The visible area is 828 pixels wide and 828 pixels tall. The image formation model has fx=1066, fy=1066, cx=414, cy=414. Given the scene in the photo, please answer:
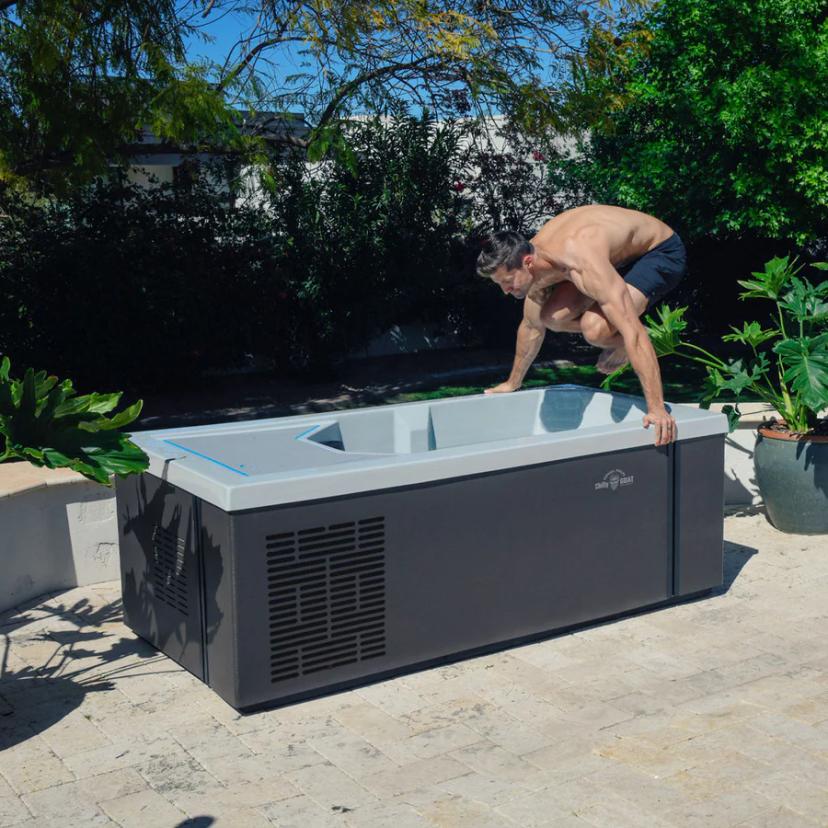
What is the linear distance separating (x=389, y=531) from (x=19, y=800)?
146 cm

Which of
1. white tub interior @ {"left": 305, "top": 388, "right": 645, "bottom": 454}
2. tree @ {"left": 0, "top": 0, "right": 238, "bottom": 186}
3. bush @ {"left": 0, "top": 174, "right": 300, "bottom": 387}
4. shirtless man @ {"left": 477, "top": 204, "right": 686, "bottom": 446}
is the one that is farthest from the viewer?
bush @ {"left": 0, "top": 174, "right": 300, "bottom": 387}

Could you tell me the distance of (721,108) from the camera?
9.62 meters

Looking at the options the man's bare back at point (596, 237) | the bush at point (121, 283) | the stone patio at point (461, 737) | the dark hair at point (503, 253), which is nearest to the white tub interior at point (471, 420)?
the man's bare back at point (596, 237)

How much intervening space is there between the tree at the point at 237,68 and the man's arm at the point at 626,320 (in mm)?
3657

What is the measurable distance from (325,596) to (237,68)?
6370 mm

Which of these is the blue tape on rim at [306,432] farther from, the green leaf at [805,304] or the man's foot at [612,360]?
the green leaf at [805,304]

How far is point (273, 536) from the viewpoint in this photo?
3576 mm

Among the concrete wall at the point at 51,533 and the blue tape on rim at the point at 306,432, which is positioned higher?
the blue tape on rim at the point at 306,432

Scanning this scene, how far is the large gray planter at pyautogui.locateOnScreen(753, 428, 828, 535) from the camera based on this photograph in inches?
223

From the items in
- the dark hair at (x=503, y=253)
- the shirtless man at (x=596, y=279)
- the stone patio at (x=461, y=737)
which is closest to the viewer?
the stone patio at (x=461, y=737)

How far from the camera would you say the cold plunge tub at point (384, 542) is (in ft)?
11.9

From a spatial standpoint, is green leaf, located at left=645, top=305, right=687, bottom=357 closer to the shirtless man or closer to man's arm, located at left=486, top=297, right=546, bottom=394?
the shirtless man

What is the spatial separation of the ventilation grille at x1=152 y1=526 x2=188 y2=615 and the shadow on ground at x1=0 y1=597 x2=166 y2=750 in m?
0.32

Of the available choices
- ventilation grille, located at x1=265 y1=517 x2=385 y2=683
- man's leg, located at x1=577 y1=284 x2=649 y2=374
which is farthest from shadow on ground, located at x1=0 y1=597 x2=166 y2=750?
man's leg, located at x1=577 y1=284 x2=649 y2=374
